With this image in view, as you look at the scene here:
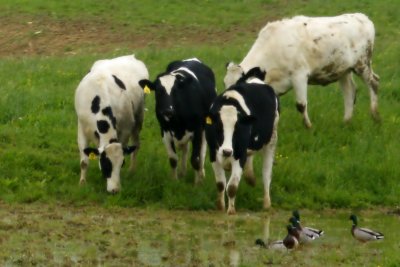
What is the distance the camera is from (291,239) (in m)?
12.1

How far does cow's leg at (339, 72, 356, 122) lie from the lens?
20.0 metres

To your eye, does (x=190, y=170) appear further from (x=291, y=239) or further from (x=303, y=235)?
(x=291, y=239)

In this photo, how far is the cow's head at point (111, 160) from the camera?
15.9 meters

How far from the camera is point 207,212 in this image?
603 inches

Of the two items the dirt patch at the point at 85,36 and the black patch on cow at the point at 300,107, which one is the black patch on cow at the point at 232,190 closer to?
the black patch on cow at the point at 300,107

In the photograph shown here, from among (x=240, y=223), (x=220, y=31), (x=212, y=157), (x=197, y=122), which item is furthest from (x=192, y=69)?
(x=220, y=31)

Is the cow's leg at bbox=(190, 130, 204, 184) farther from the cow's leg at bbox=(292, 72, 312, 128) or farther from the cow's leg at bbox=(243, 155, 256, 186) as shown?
the cow's leg at bbox=(292, 72, 312, 128)

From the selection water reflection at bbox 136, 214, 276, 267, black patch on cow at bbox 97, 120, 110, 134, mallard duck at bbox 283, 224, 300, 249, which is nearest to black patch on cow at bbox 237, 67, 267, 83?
black patch on cow at bbox 97, 120, 110, 134

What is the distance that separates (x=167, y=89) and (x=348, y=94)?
514 centimetres

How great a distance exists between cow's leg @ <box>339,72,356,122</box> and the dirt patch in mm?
11855

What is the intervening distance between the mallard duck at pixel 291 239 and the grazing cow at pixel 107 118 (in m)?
4.09

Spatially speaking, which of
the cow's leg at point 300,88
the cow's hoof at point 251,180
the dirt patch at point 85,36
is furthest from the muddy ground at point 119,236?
the dirt patch at point 85,36

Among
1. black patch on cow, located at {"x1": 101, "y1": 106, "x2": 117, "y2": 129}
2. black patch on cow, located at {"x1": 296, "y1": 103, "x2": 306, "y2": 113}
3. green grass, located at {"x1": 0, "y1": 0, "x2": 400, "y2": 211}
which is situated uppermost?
black patch on cow, located at {"x1": 101, "y1": 106, "x2": 117, "y2": 129}

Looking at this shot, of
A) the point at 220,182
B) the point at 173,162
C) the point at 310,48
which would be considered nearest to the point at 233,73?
the point at 310,48
